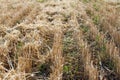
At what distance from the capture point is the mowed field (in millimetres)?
3088

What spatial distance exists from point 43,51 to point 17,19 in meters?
1.80

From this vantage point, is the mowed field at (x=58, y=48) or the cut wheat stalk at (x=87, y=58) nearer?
the cut wheat stalk at (x=87, y=58)

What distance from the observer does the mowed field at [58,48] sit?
309 centimetres

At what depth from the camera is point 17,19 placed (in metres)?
5.44

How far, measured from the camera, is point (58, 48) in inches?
142

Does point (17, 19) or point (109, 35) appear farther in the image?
point (17, 19)

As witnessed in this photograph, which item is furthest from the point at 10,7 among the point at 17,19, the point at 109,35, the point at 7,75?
the point at 7,75

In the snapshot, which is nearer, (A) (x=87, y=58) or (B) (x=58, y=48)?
(A) (x=87, y=58)

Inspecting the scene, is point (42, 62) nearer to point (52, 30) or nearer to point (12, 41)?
point (12, 41)

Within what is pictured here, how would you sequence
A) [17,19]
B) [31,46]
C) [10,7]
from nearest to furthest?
[31,46], [17,19], [10,7]

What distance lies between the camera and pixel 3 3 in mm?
7617

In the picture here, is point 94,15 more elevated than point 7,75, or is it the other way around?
point 7,75

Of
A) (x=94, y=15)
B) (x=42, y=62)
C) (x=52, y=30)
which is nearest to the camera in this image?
(x=42, y=62)

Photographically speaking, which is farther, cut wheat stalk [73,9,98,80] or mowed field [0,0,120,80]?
mowed field [0,0,120,80]
